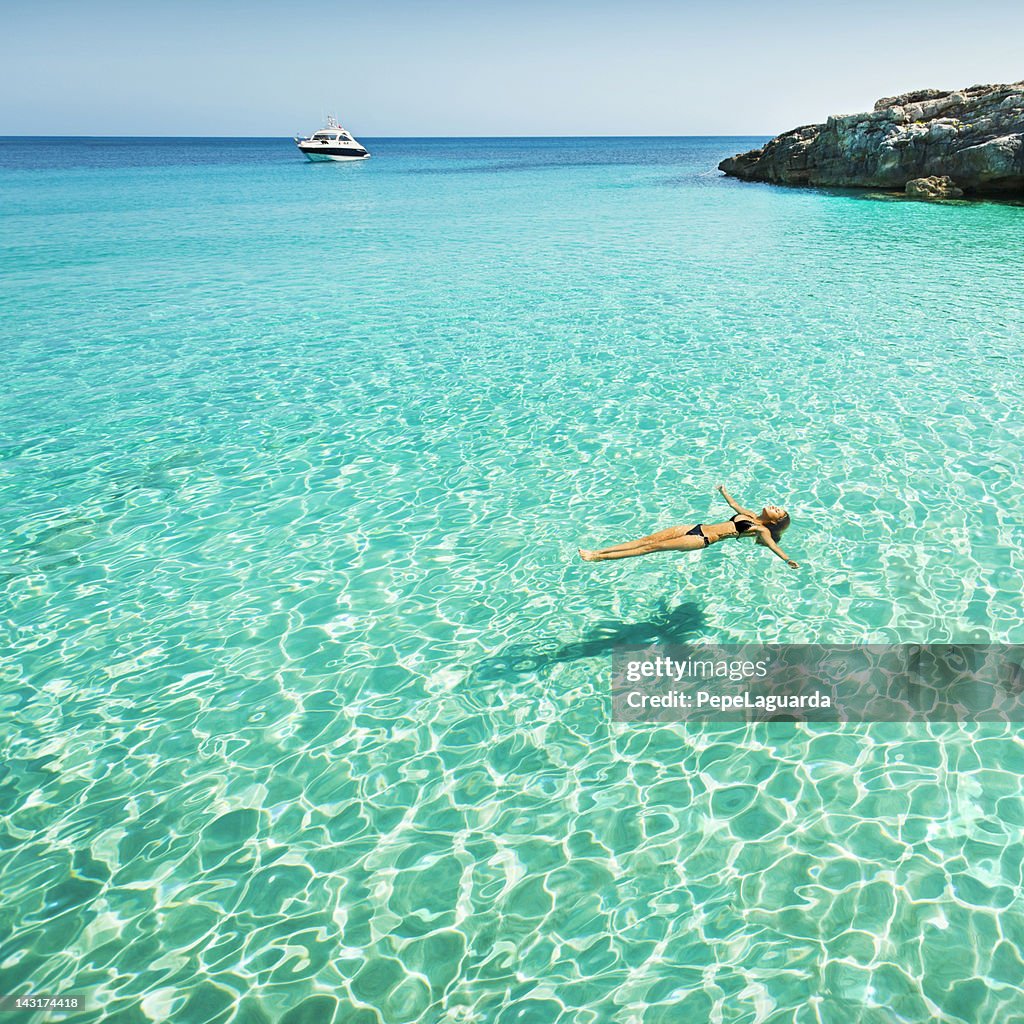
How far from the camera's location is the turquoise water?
4.20 meters

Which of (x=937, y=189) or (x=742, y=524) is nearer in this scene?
(x=742, y=524)

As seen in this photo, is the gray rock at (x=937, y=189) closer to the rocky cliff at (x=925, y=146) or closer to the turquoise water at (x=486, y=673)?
the rocky cliff at (x=925, y=146)

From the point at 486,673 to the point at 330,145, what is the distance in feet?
302

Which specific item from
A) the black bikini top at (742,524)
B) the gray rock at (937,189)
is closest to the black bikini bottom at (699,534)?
the black bikini top at (742,524)

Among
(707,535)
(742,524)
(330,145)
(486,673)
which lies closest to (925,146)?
(742,524)

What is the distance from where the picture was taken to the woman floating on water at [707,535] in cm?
598

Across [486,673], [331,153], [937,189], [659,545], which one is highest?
[331,153]

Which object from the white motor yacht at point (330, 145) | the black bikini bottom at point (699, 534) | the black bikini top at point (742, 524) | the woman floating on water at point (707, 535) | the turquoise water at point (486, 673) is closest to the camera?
the turquoise water at point (486, 673)

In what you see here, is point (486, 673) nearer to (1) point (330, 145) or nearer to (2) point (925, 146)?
(2) point (925, 146)

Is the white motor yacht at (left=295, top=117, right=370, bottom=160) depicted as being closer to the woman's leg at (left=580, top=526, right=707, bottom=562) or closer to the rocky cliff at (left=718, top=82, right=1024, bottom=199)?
the rocky cliff at (left=718, top=82, right=1024, bottom=199)

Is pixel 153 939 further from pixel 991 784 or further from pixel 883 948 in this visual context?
pixel 991 784

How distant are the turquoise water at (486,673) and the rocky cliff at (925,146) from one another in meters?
25.8

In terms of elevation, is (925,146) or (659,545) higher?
(925,146)

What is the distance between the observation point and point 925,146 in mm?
37562
